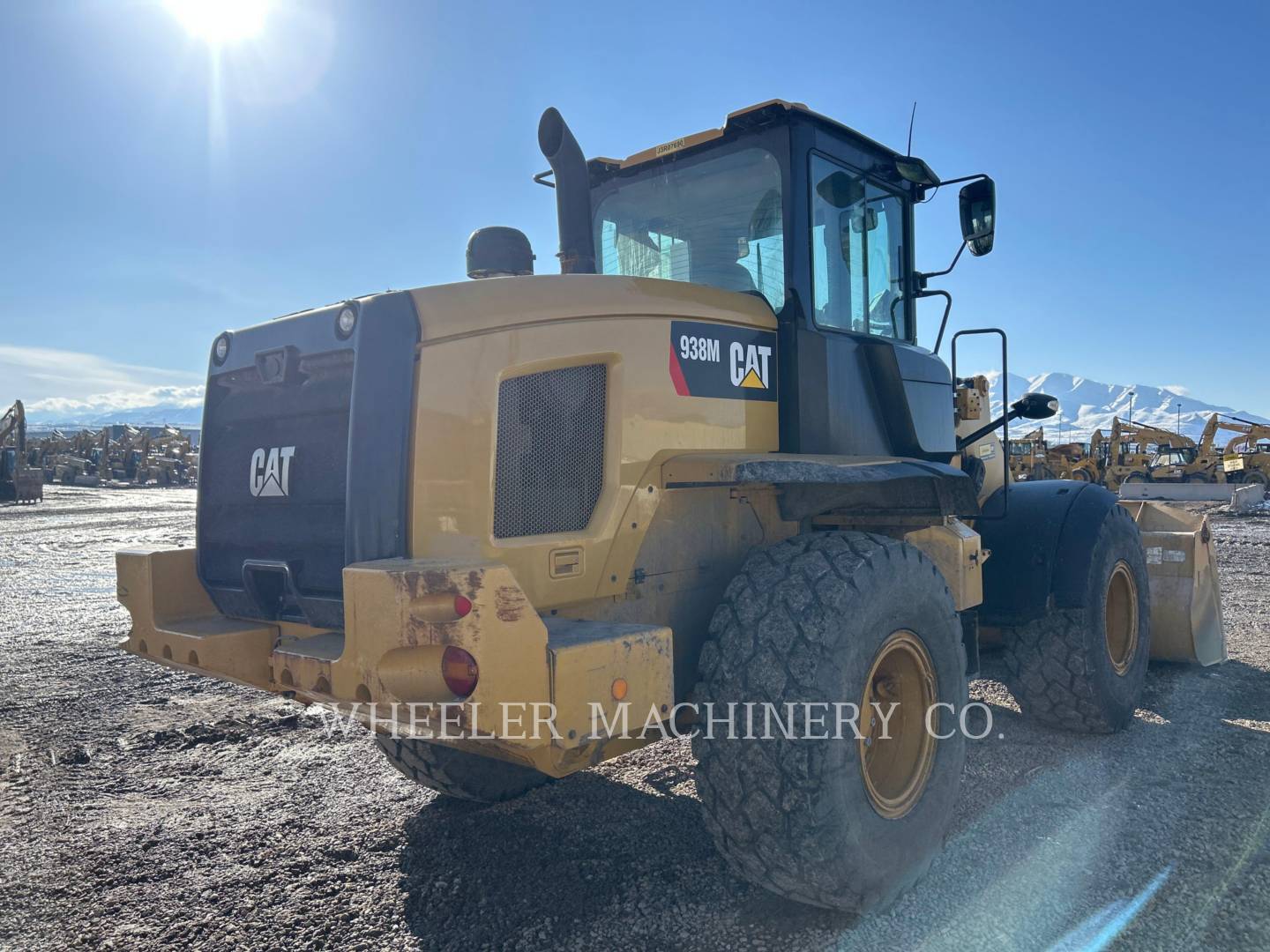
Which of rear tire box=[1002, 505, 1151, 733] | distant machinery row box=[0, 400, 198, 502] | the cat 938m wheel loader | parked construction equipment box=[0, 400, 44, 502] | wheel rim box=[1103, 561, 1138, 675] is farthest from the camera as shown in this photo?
distant machinery row box=[0, 400, 198, 502]

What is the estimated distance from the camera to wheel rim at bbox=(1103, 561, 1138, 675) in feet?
17.5

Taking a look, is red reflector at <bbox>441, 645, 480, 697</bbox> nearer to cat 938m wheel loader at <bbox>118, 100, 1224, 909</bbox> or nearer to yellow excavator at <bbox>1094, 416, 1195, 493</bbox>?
cat 938m wheel loader at <bbox>118, 100, 1224, 909</bbox>

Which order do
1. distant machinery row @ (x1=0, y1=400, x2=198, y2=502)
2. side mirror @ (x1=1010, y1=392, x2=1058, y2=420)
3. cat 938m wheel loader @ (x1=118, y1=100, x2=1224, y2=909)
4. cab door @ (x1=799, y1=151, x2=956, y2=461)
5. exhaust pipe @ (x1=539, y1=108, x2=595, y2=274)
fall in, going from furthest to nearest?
1. distant machinery row @ (x1=0, y1=400, x2=198, y2=502)
2. side mirror @ (x1=1010, y1=392, x2=1058, y2=420)
3. cab door @ (x1=799, y1=151, x2=956, y2=461)
4. exhaust pipe @ (x1=539, y1=108, x2=595, y2=274)
5. cat 938m wheel loader @ (x1=118, y1=100, x2=1224, y2=909)

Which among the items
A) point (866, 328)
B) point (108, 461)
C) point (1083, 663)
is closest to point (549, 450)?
point (866, 328)

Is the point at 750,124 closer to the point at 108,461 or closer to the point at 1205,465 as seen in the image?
the point at 1205,465

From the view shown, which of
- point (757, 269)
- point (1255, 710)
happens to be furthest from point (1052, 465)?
point (757, 269)

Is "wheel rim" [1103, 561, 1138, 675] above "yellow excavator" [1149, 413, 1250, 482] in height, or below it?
below

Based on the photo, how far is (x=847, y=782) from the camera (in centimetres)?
292

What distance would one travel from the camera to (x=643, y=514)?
3.15m

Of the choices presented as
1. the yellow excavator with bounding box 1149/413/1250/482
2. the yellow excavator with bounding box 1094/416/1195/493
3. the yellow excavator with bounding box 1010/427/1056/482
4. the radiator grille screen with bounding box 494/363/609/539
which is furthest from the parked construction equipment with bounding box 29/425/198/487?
the radiator grille screen with bounding box 494/363/609/539

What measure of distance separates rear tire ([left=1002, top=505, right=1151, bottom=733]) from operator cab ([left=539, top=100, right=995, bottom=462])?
124 centimetres

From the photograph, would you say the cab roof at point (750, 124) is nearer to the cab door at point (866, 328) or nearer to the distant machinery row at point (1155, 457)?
the cab door at point (866, 328)

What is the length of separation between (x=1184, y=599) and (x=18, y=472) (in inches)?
1243

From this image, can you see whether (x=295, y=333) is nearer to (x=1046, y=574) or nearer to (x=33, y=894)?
(x=33, y=894)
